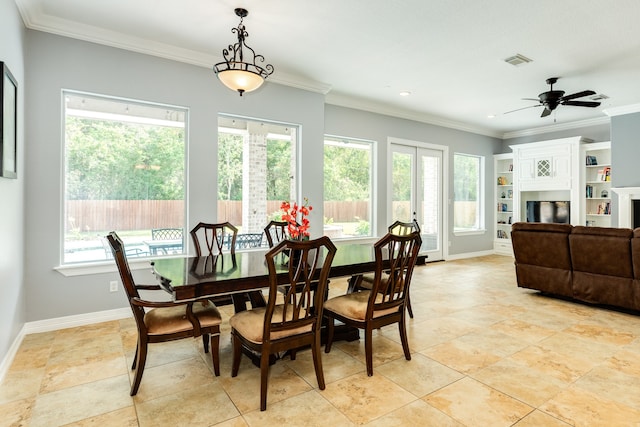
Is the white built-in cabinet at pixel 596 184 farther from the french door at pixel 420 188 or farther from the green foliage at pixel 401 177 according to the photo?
the green foliage at pixel 401 177

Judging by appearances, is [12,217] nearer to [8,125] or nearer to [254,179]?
[8,125]

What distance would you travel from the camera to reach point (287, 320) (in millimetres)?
2172

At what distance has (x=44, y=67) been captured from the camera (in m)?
3.25

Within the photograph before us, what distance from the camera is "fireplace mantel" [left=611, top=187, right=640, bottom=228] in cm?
580

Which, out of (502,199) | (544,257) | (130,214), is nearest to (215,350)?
(130,214)

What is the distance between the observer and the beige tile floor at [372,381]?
1948mm

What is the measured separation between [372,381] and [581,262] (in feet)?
10.2

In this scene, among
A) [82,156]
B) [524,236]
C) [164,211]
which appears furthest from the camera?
[524,236]

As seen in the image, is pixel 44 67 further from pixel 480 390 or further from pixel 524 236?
pixel 524 236

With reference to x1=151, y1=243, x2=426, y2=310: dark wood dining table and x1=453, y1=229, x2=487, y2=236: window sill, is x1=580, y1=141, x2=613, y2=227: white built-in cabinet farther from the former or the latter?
x1=151, y1=243, x2=426, y2=310: dark wood dining table

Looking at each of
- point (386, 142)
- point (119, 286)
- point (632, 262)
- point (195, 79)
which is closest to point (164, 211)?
point (119, 286)

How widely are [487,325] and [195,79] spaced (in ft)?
13.5

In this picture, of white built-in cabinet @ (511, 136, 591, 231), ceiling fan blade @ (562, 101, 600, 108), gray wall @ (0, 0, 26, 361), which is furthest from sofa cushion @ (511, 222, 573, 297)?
gray wall @ (0, 0, 26, 361)

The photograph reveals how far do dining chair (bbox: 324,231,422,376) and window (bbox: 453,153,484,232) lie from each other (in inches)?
210
